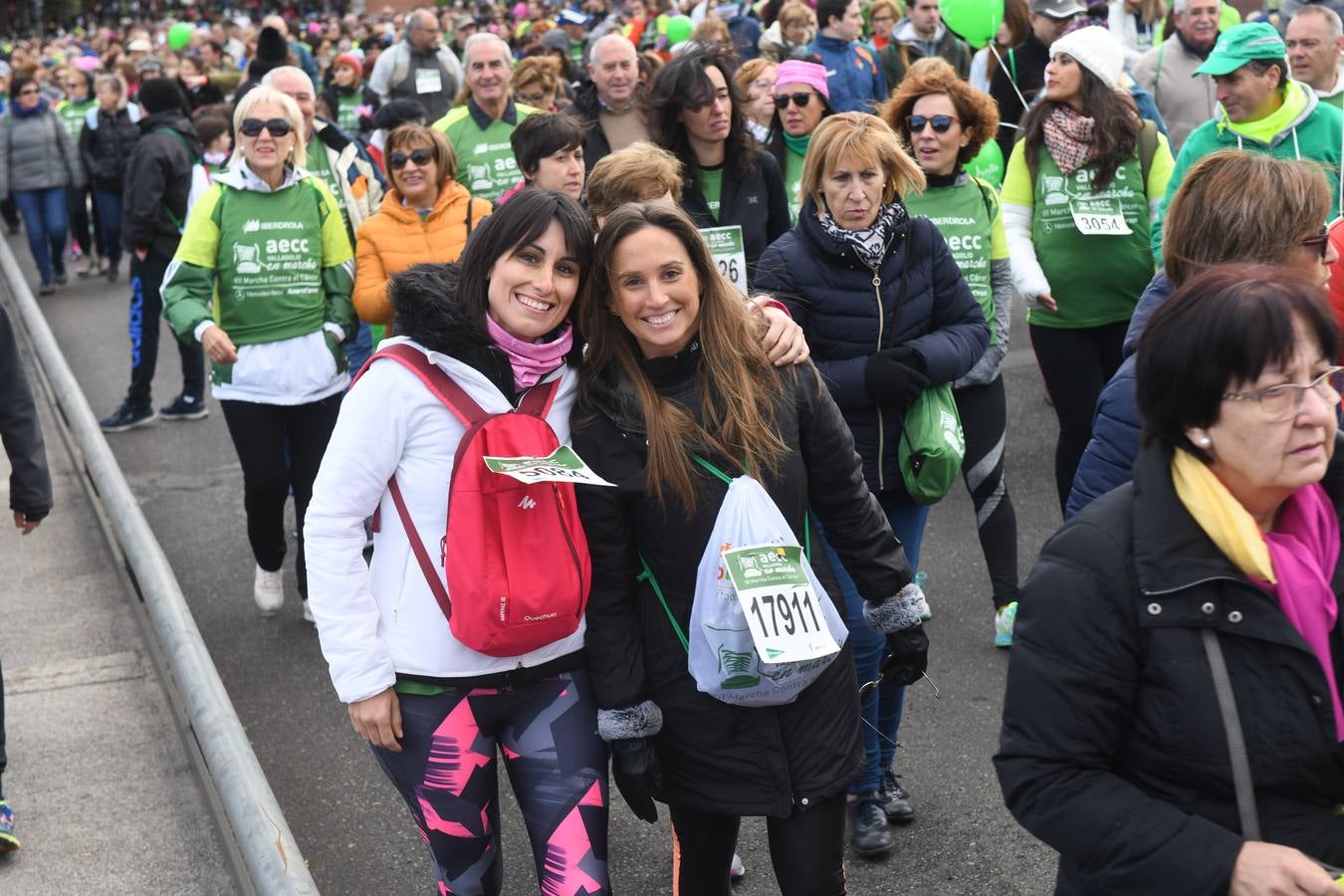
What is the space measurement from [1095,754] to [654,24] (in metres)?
18.1

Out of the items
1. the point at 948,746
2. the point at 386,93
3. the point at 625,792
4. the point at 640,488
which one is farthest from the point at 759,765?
the point at 386,93

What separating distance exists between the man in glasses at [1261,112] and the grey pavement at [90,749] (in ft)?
13.0

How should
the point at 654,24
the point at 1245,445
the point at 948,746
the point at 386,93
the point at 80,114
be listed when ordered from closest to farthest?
the point at 1245,445
the point at 948,746
the point at 386,93
the point at 80,114
the point at 654,24

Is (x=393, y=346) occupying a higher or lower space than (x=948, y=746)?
higher

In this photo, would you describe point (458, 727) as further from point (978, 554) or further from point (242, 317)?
point (978, 554)

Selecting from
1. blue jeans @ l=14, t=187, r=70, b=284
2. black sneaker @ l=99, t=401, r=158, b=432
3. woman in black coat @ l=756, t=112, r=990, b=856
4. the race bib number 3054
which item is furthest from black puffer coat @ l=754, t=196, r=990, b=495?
blue jeans @ l=14, t=187, r=70, b=284

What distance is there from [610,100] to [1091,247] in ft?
8.66

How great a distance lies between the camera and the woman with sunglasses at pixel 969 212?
5.45m

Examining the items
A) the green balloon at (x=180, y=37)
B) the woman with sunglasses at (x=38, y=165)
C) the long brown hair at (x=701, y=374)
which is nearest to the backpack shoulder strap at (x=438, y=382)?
the long brown hair at (x=701, y=374)

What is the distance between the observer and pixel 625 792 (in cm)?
328

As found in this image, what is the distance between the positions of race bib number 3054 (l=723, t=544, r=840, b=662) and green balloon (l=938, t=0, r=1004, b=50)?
273 inches

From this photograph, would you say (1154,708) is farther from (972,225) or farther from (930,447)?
(972,225)

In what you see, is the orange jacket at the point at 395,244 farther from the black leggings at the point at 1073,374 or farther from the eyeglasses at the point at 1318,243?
the eyeglasses at the point at 1318,243

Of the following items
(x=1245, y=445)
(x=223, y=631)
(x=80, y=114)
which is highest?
(x=1245, y=445)
